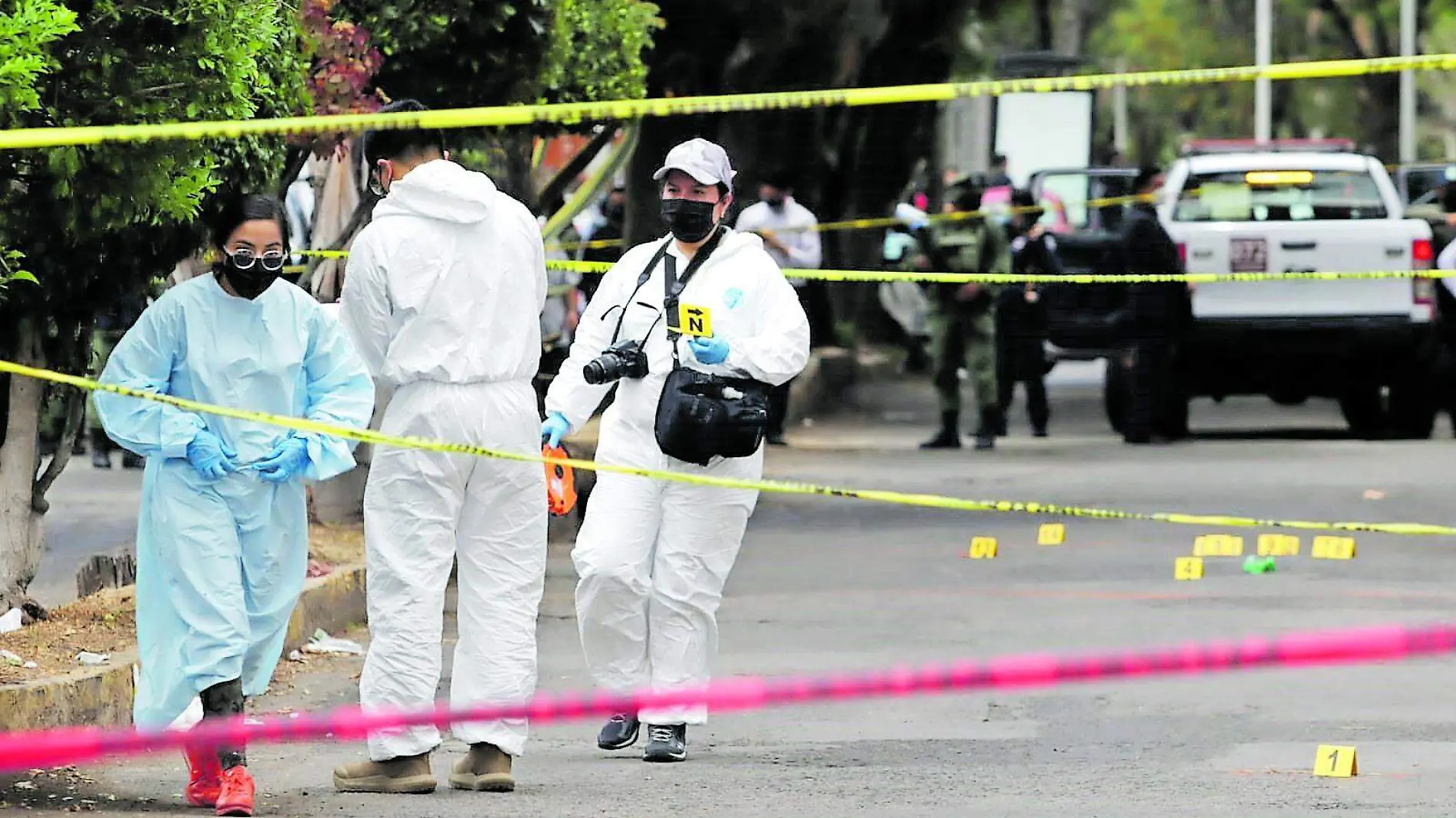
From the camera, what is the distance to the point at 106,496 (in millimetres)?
14805

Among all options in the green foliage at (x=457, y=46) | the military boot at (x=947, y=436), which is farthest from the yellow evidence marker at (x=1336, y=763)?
the military boot at (x=947, y=436)

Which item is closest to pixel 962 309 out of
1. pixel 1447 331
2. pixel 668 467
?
pixel 1447 331

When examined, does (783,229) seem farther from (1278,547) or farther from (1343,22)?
(1343,22)

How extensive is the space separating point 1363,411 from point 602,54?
8.04 m

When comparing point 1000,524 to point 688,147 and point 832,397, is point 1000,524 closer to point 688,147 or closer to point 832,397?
point 688,147

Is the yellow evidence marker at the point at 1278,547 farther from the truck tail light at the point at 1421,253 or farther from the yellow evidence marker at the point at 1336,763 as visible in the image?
the truck tail light at the point at 1421,253

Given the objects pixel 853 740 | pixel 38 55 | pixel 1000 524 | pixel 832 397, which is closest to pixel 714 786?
pixel 853 740

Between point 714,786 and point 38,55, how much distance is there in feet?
8.04

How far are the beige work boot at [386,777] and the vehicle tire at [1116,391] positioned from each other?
12.3 meters

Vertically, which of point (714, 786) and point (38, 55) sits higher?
point (38, 55)

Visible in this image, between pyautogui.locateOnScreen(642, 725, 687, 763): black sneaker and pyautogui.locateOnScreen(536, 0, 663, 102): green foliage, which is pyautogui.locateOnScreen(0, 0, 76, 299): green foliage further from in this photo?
pyautogui.locateOnScreen(536, 0, 663, 102): green foliage

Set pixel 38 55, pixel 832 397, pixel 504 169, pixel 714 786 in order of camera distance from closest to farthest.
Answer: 1. pixel 38 55
2. pixel 714 786
3. pixel 504 169
4. pixel 832 397

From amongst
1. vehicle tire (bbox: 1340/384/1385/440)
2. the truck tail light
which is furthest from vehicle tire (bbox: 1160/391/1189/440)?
the truck tail light

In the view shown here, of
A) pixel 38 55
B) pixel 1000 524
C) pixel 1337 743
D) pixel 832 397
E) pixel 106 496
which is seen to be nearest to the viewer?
pixel 38 55
